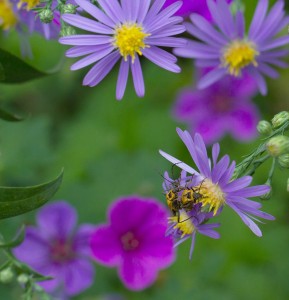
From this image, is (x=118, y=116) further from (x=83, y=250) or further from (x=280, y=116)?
(x=280, y=116)

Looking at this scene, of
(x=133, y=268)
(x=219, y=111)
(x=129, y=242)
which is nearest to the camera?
(x=133, y=268)

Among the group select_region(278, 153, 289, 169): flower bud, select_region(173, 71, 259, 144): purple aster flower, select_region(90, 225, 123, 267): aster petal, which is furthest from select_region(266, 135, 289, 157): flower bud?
select_region(173, 71, 259, 144): purple aster flower

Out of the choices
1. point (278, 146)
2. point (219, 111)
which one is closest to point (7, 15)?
point (278, 146)

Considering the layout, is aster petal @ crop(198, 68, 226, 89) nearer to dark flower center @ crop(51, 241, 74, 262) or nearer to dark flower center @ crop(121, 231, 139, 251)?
dark flower center @ crop(121, 231, 139, 251)

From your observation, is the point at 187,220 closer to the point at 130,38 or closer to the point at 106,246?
the point at 130,38

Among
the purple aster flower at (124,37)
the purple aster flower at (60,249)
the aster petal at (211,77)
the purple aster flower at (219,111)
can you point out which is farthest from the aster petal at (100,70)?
the purple aster flower at (219,111)

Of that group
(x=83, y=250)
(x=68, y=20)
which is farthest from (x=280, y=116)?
(x=83, y=250)
